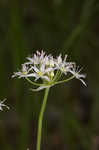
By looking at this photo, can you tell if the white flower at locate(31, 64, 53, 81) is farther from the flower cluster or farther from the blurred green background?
the blurred green background

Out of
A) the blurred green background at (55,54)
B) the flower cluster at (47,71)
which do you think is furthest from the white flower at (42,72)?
the blurred green background at (55,54)

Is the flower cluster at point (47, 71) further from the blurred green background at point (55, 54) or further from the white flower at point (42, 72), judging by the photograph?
the blurred green background at point (55, 54)

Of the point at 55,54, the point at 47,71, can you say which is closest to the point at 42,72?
the point at 47,71

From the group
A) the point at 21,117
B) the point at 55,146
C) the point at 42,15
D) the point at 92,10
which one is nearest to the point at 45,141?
the point at 55,146

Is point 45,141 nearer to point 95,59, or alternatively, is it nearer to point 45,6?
point 95,59

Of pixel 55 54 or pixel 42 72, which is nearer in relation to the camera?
pixel 42 72

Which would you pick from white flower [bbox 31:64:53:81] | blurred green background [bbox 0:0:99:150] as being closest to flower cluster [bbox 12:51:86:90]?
white flower [bbox 31:64:53:81]

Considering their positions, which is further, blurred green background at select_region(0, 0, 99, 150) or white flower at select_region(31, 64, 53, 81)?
blurred green background at select_region(0, 0, 99, 150)

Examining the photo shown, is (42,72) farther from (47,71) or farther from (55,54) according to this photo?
(55,54)
